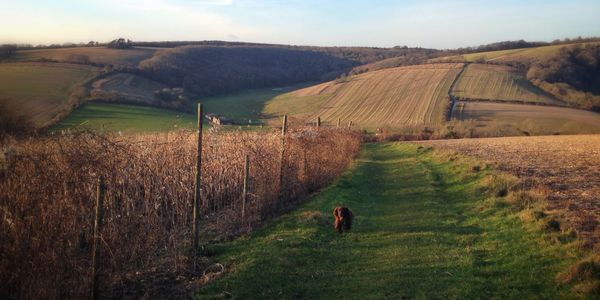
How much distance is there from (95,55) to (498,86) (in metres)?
57.5

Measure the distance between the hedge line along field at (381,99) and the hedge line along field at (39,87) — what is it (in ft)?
93.1

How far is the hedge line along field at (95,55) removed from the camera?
45.4 metres

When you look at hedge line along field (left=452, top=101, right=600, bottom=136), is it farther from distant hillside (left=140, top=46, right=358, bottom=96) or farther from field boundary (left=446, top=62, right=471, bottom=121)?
distant hillside (left=140, top=46, right=358, bottom=96)

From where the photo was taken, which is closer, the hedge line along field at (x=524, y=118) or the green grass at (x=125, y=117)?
the green grass at (x=125, y=117)

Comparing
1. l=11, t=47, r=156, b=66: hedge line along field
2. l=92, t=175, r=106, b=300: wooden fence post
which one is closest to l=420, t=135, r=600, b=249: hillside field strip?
l=92, t=175, r=106, b=300: wooden fence post

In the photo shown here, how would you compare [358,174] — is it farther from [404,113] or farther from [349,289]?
[404,113]

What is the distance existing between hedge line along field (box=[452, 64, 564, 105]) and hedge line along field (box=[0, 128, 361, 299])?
5745cm

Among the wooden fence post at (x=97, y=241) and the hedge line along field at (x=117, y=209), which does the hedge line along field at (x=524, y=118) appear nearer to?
the hedge line along field at (x=117, y=209)

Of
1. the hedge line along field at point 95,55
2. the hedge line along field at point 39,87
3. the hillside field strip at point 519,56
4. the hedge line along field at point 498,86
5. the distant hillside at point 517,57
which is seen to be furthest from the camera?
the hillside field strip at point 519,56

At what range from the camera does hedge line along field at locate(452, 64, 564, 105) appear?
63.4 meters

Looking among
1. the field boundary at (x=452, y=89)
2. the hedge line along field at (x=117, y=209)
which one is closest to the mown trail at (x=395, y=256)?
the hedge line along field at (x=117, y=209)

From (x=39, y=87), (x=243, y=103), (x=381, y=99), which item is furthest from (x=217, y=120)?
(x=243, y=103)

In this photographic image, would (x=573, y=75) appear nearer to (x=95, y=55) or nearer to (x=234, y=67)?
(x=234, y=67)

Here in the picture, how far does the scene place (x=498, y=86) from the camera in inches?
2707
